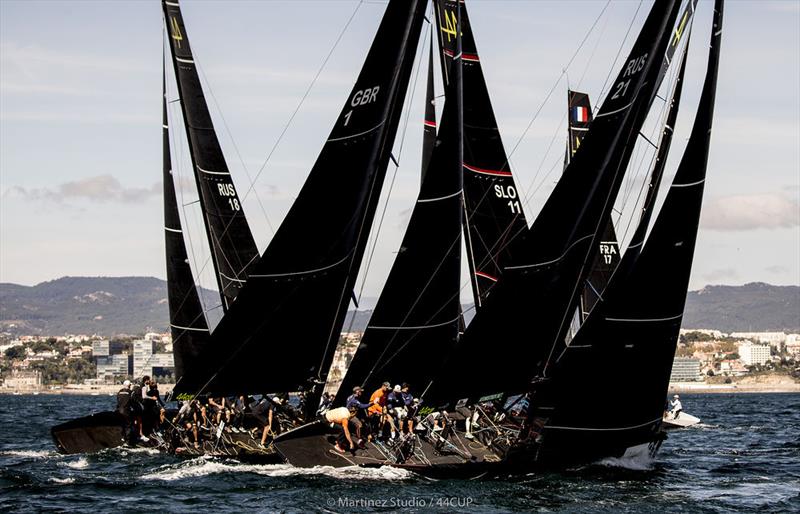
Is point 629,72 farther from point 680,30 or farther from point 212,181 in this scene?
point 212,181

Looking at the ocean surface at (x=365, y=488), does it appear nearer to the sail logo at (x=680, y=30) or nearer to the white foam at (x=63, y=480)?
the white foam at (x=63, y=480)

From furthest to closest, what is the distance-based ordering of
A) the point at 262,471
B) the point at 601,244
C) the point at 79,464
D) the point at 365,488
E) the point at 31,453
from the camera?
the point at 601,244 < the point at 31,453 < the point at 79,464 < the point at 262,471 < the point at 365,488

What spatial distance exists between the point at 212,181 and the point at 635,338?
15.3m

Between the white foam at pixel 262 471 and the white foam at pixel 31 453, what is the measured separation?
248 inches

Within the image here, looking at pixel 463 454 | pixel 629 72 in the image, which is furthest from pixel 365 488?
pixel 629 72

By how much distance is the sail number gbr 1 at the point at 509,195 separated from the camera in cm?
3522

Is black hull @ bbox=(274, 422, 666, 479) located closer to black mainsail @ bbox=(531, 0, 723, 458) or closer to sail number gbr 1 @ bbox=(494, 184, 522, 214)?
black mainsail @ bbox=(531, 0, 723, 458)

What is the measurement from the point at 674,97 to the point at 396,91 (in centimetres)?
652

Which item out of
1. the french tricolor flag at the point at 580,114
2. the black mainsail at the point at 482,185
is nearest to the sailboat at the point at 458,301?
the black mainsail at the point at 482,185

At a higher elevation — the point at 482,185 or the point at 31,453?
the point at 482,185

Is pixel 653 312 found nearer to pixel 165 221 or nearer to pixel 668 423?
pixel 165 221

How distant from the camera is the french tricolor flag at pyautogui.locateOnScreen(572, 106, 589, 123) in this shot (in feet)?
143

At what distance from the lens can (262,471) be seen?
29125mm

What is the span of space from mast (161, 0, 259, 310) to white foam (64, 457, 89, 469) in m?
6.66
